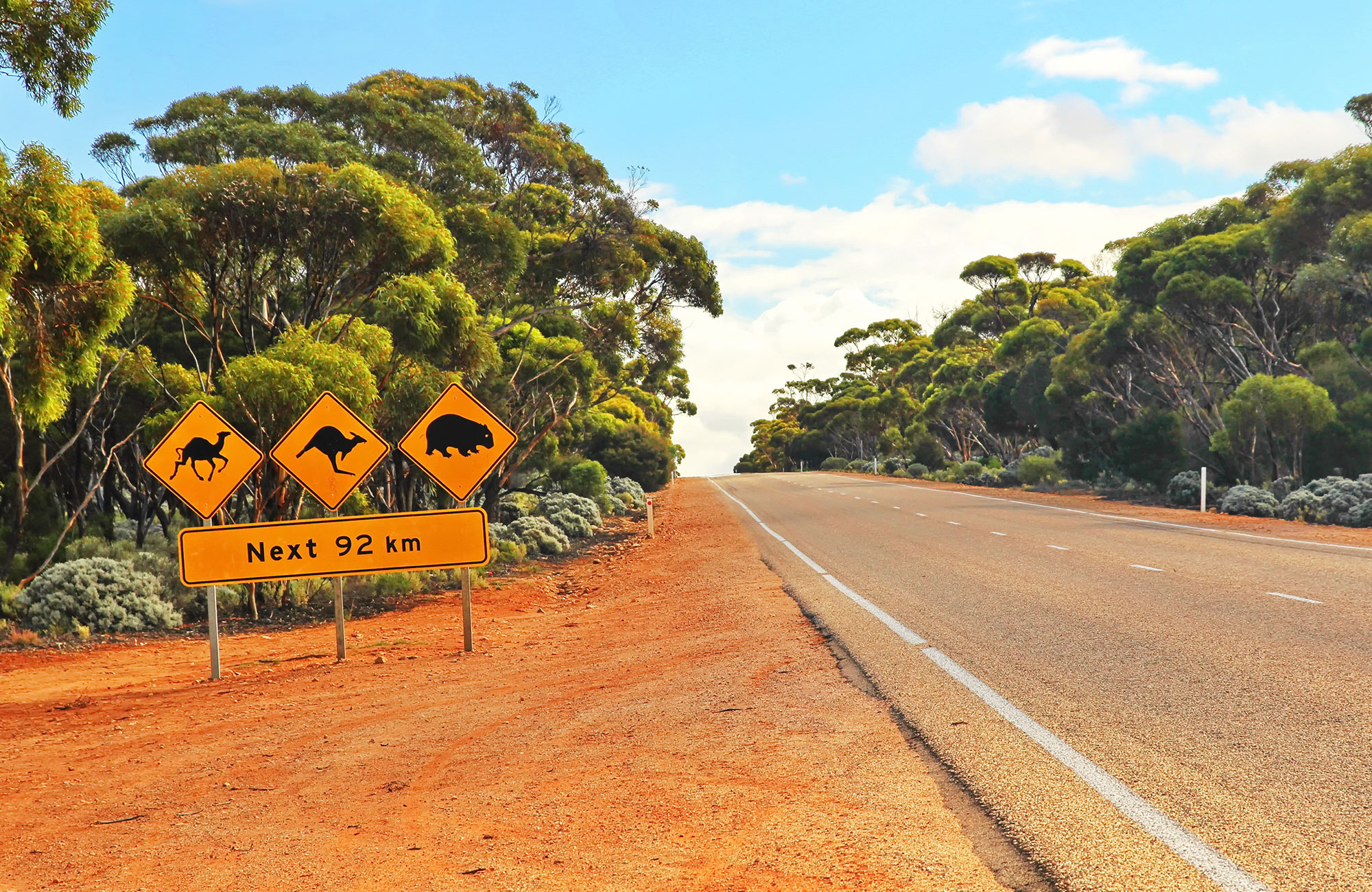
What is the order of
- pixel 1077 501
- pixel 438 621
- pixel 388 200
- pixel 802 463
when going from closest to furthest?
pixel 438 621 → pixel 388 200 → pixel 1077 501 → pixel 802 463

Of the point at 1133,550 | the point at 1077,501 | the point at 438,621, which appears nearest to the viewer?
the point at 438,621

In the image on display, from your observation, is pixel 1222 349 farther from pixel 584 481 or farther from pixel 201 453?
pixel 201 453

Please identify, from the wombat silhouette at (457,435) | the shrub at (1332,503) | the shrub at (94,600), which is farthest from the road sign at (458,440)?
the shrub at (1332,503)

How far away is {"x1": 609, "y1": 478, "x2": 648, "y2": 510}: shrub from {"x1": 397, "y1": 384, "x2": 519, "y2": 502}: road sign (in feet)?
90.2

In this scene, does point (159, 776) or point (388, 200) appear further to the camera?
point (388, 200)

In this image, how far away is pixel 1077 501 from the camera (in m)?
32.3

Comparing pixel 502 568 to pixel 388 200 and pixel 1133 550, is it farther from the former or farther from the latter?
pixel 1133 550

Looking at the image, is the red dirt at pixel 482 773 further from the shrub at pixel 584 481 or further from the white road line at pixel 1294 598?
the shrub at pixel 584 481

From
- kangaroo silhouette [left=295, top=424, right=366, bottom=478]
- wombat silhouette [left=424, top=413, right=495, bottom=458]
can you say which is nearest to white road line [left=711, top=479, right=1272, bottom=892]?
wombat silhouette [left=424, top=413, right=495, bottom=458]

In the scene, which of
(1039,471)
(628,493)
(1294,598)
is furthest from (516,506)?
(1039,471)

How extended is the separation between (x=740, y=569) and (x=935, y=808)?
12336 millimetres

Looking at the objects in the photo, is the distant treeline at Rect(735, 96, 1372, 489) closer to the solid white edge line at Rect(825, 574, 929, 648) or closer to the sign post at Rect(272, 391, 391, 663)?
the solid white edge line at Rect(825, 574, 929, 648)

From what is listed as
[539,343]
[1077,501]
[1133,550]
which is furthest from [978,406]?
[1133,550]

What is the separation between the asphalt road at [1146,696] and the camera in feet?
13.4
